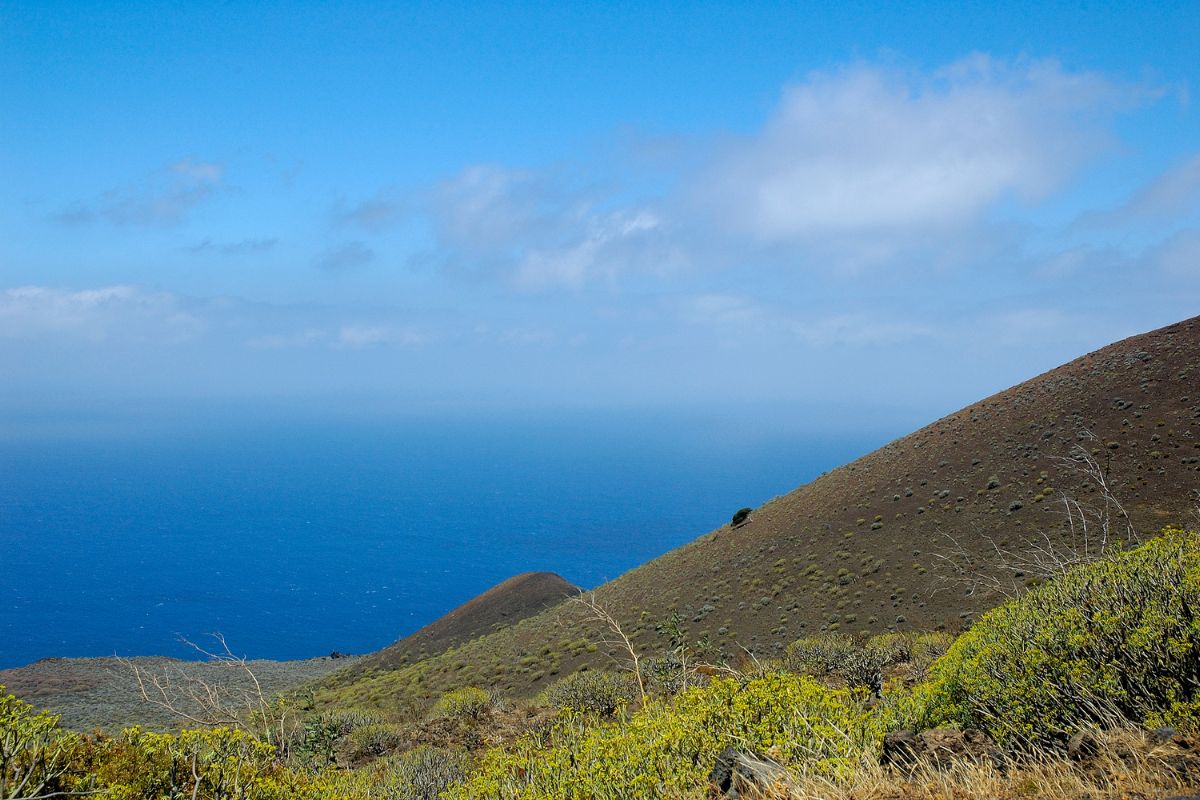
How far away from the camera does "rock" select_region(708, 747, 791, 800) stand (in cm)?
492

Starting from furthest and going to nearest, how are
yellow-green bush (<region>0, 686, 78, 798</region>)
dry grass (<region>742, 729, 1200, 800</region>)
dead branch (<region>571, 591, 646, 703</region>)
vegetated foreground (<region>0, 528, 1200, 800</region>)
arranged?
dead branch (<region>571, 591, 646, 703</region>) < yellow-green bush (<region>0, 686, 78, 798</region>) < vegetated foreground (<region>0, 528, 1200, 800</region>) < dry grass (<region>742, 729, 1200, 800</region>)

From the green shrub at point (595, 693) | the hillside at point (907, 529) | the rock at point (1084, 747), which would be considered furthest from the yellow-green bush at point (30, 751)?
the hillside at point (907, 529)

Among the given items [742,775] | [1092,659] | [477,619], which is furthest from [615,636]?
[1092,659]

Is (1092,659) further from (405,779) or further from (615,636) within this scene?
(615,636)

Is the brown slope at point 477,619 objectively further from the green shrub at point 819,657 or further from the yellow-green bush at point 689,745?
the yellow-green bush at point 689,745

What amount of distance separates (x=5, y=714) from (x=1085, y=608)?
33.2 ft

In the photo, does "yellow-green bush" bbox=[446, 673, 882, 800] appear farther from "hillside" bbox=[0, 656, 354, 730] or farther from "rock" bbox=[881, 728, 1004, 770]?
"hillside" bbox=[0, 656, 354, 730]

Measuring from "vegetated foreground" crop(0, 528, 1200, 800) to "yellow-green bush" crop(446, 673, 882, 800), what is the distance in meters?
0.02

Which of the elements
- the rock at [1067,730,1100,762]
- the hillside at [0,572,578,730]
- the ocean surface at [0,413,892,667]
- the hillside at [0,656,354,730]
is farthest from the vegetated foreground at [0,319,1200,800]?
the ocean surface at [0,413,892,667]

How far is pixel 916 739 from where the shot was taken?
17.0 feet

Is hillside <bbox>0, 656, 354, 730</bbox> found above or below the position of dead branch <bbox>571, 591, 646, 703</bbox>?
below

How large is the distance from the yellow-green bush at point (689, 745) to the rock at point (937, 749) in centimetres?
30

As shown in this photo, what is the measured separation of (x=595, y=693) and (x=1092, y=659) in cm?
1168

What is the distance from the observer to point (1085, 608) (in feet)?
21.1
